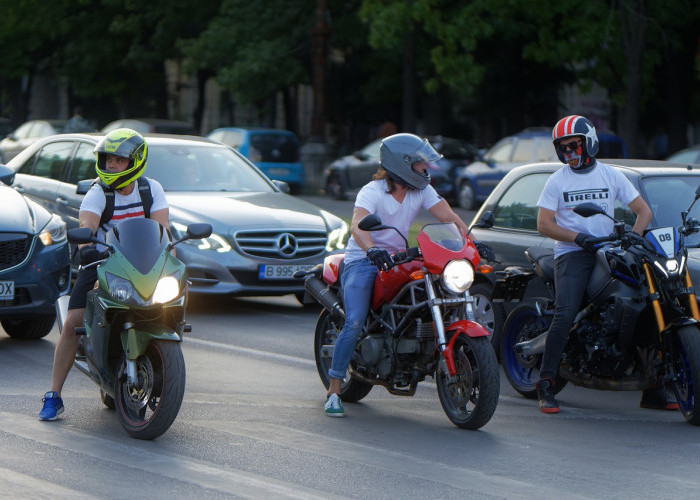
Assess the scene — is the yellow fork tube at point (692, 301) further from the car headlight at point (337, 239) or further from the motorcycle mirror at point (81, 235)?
the car headlight at point (337, 239)

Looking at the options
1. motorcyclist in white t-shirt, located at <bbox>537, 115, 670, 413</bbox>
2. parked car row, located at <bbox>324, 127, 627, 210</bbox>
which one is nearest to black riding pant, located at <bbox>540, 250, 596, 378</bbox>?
motorcyclist in white t-shirt, located at <bbox>537, 115, 670, 413</bbox>

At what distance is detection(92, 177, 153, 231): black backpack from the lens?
23.8 feet

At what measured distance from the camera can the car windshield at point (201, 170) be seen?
13.3m

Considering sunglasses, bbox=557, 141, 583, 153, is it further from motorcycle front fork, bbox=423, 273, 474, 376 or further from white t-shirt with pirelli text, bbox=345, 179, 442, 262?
motorcycle front fork, bbox=423, 273, 474, 376

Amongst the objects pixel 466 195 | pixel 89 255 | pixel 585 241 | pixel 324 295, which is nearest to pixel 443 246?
pixel 585 241

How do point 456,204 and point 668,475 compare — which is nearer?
point 668,475

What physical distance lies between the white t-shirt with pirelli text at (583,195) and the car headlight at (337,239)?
4.77m

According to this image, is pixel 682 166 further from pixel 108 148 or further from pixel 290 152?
pixel 290 152

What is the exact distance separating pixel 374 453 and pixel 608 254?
202 cm

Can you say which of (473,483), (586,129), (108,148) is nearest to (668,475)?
(473,483)

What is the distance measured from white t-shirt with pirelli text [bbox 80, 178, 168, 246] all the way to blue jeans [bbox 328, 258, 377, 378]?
1118 mm

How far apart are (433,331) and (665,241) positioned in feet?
4.53

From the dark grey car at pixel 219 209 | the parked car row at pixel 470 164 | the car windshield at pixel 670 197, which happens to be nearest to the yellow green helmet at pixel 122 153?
the car windshield at pixel 670 197

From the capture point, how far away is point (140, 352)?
22.1ft
